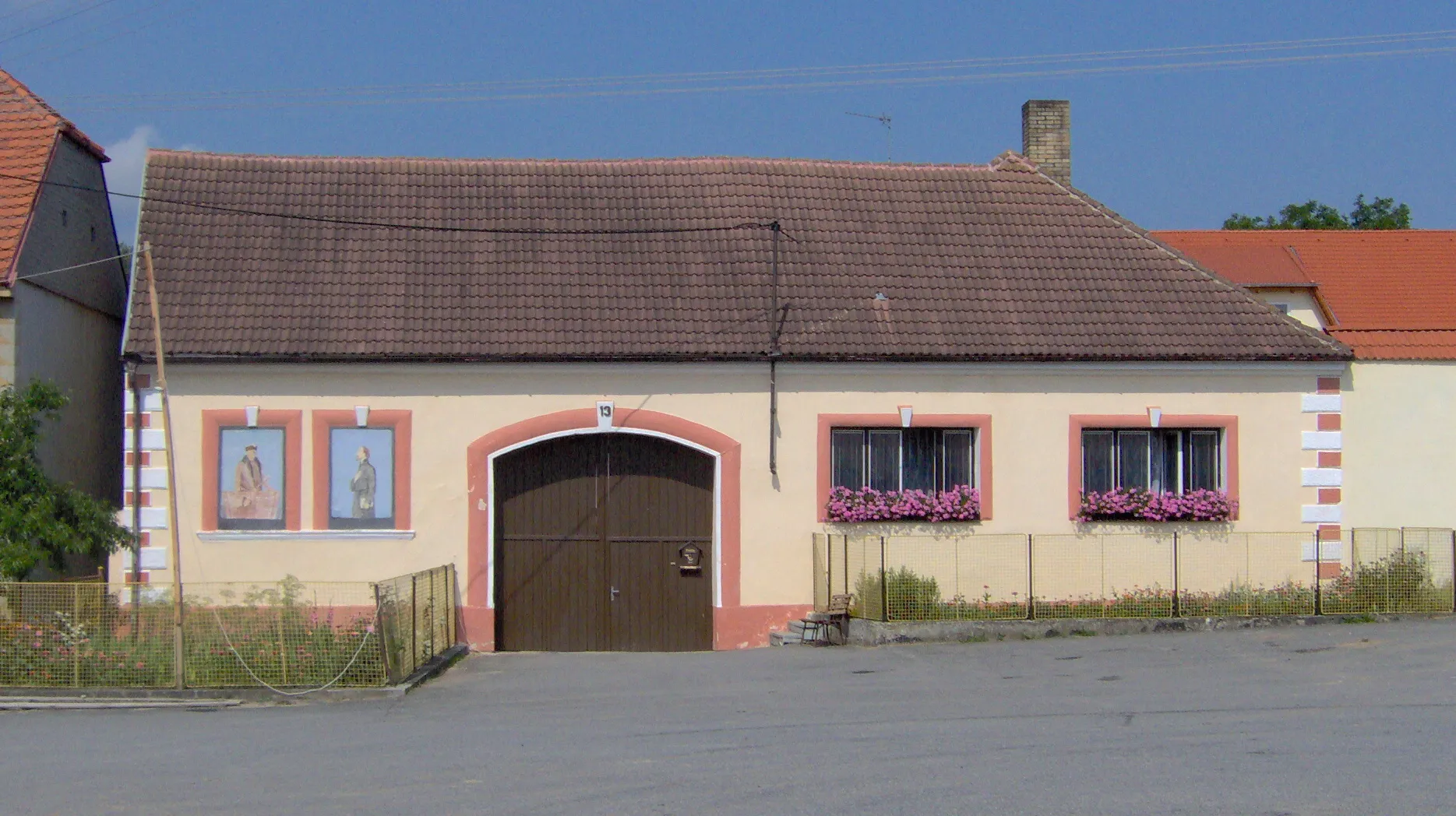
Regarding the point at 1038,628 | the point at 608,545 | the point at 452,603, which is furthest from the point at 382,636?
the point at 1038,628

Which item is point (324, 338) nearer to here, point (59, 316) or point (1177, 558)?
point (59, 316)

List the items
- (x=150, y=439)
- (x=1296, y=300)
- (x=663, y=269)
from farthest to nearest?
(x=1296, y=300) → (x=663, y=269) → (x=150, y=439)

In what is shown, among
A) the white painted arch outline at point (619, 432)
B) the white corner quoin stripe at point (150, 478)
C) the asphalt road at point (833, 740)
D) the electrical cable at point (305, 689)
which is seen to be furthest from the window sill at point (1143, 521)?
the white corner quoin stripe at point (150, 478)

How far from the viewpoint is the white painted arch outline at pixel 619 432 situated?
58.7 ft

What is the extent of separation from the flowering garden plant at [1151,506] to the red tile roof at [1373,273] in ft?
14.9

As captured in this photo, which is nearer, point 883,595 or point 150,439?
point 883,595

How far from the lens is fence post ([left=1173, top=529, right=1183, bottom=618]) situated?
689 inches

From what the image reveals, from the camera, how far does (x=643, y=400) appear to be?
59.3 feet

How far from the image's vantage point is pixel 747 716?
487 inches

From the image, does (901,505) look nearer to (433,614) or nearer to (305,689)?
(433,614)

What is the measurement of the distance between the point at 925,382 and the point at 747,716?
6984 mm

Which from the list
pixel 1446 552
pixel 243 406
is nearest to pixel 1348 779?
pixel 1446 552

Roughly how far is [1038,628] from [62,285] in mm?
12630

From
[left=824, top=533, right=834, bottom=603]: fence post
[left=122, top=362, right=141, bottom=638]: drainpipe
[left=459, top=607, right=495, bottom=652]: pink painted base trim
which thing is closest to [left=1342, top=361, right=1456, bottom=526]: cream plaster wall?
[left=824, top=533, right=834, bottom=603]: fence post
